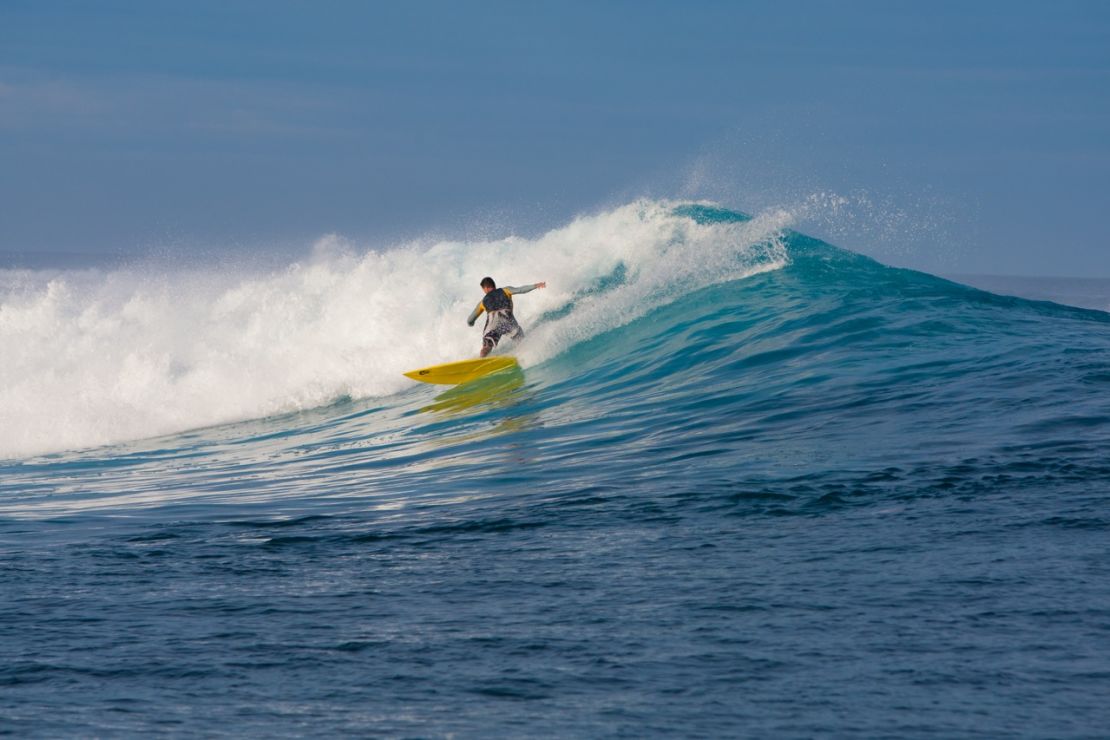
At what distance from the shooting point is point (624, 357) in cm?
1501

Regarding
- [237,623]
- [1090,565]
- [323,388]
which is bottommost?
[1090,565]

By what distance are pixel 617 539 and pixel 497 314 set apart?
952 cm

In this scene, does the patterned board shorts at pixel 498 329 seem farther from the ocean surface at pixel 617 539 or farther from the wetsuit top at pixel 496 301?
the ocean surface at pixel 617 539

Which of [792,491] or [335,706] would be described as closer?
[335,706]

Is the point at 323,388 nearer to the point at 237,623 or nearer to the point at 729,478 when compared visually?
the point at 729,478

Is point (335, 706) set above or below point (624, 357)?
below

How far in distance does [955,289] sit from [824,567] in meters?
11.5

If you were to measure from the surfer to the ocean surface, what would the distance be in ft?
2.61

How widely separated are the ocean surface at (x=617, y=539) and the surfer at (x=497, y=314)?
794mm

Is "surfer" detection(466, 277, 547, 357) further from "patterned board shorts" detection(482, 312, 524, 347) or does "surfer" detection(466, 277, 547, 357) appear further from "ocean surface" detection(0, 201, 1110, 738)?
"ocean surface" detection(0, 201, 1110, 738)

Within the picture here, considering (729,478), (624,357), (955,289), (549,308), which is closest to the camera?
(729,478)

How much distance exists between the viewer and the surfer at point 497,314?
1567 centimetres

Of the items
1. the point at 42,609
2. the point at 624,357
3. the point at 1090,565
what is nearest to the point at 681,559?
the point at 1090,565

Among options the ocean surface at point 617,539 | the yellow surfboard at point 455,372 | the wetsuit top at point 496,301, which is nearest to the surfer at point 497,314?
the wetsuit top at point 496,301
